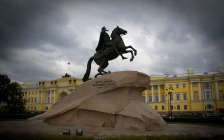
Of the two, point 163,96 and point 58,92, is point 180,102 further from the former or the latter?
point 58,92

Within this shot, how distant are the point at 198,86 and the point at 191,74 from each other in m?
4.22

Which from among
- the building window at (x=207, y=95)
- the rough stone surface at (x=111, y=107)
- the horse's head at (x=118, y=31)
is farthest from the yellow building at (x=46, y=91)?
the rough stone surface at (x=111, y=107)

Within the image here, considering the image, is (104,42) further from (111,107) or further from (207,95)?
(207,95)

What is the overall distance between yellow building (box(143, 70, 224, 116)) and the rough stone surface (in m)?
47.8

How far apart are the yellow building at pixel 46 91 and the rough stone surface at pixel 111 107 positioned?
64305 millimetres

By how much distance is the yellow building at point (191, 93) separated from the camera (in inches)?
2323

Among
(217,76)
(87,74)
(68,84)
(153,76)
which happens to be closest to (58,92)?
(68,84)

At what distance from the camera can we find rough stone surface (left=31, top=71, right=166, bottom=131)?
983 centimetres

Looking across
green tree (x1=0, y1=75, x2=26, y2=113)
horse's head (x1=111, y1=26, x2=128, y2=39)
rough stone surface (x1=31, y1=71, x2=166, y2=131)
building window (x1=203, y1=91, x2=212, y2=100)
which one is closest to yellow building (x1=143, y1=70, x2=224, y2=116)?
building window (x1=203, y1=91, x2=212, y2=100)

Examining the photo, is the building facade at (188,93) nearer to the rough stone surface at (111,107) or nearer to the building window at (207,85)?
the building window at (207,85)

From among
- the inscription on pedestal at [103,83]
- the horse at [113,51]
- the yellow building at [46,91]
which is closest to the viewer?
the inscription on pedestal at [103,83]

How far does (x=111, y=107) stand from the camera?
401 inches

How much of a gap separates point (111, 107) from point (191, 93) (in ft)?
186

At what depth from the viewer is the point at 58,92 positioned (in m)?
78.4
